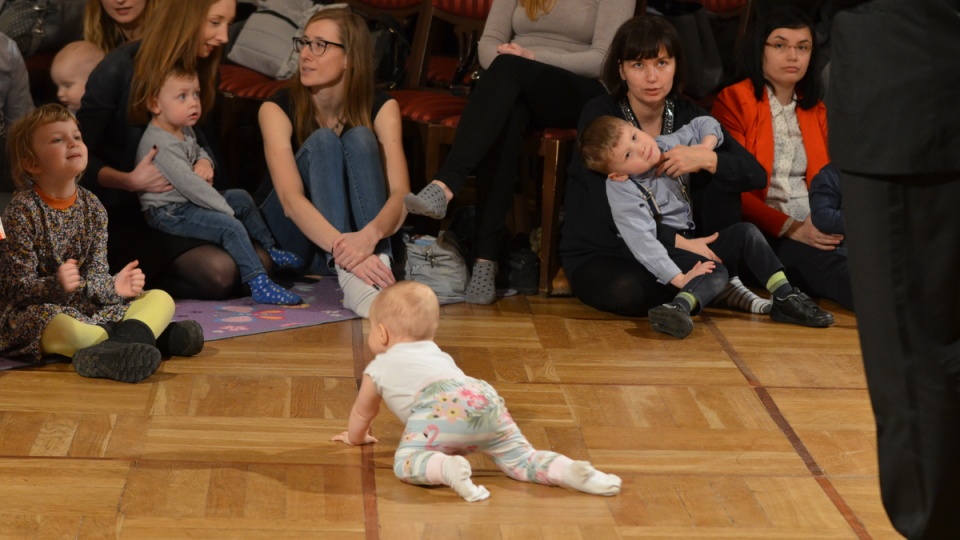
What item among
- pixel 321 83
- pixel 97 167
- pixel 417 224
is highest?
pixel 321 83

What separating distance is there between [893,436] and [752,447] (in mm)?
857

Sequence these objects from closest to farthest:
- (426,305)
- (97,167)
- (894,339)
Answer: (894,339) → (426,305) → (97,167)

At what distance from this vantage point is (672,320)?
337 cm

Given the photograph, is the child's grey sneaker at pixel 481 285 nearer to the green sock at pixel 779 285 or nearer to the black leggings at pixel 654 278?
the black leggings at pixel 654 278

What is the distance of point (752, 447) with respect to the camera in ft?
8.47

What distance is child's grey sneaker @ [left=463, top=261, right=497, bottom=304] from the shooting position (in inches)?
146

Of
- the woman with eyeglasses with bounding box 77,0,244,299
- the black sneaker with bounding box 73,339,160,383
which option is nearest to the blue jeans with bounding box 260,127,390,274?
the woman with eyeglasses with bounding box 77,0,244,299

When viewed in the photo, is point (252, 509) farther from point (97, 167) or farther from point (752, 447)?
point (97, 167)

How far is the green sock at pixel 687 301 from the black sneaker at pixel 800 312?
0.96ft

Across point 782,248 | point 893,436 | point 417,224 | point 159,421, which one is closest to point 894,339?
point 893,436

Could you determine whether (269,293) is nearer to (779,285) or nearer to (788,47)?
(779,285)

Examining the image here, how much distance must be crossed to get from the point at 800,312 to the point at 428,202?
1.08 m

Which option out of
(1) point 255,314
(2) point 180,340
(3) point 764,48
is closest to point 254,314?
(1) point 255,314

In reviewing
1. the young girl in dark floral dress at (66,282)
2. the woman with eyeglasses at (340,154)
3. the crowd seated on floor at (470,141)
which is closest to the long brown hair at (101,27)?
the crowd seated on floor at (470,141)
